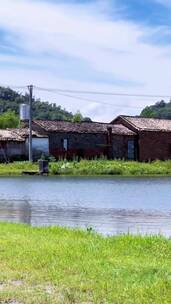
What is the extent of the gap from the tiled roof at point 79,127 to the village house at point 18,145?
1.60 metres

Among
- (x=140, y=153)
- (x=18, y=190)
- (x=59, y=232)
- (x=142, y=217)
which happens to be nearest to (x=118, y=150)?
(x=140, y=153)

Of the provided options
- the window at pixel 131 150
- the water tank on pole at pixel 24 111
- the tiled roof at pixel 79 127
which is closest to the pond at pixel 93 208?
the tiled roof at pixel 79 127

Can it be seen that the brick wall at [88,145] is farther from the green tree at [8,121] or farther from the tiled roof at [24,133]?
the green tree at [8,121]

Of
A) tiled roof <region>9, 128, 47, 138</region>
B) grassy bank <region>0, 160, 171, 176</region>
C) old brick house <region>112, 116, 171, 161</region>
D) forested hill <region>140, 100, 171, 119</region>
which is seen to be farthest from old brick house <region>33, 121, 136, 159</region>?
forested hill <region>140, 100, 171, 119</region>

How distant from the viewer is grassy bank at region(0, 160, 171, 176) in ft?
194

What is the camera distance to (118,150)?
7644 cm

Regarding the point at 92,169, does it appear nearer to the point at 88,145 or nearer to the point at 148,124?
the point at 88,145

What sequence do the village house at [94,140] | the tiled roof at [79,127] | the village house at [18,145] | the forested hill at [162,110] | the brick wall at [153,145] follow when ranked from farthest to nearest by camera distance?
the forested hill at [162,110] < the brick wall at [153,145] < the tiled roof at [79,127] < the village house at [94,140] < the village house at [18,145]

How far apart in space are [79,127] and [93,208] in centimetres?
4802

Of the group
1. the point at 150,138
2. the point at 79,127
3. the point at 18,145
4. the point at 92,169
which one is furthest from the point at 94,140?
the point at 92,169

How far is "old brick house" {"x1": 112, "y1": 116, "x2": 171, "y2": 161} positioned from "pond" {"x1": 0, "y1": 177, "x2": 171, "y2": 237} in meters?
36.3

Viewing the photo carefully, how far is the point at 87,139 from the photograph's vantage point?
2894 inches

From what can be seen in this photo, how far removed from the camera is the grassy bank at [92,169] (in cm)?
5913

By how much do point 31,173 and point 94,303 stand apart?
50866mm
